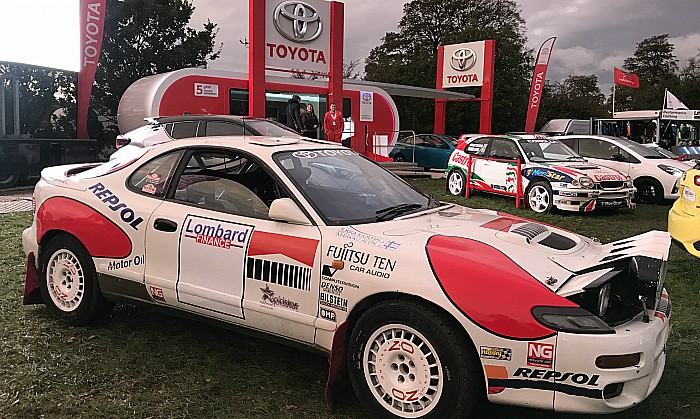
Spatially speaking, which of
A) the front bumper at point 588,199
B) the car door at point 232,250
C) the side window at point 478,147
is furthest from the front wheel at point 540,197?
the car door at point 232,250

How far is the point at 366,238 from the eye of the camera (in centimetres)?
337

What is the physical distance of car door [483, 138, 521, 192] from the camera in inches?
487

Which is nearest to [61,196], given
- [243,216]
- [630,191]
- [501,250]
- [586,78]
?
[243,216]

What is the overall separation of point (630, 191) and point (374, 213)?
907 centimetres

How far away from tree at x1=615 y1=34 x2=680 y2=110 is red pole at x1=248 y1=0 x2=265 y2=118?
144 ft

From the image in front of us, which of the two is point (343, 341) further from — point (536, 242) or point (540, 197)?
point (540, 197)

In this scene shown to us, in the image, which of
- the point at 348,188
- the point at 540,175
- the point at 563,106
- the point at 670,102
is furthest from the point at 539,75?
the point at 348,188

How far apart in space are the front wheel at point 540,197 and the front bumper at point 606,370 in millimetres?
8756

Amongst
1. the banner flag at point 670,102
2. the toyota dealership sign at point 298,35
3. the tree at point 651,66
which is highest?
the tree at point 651,66

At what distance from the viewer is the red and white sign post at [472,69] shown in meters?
25.8

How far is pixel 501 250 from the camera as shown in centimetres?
322

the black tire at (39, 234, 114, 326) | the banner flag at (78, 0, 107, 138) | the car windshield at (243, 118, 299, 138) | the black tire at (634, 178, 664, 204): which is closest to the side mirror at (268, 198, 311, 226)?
the black tire at (39, 234, 114, 326)

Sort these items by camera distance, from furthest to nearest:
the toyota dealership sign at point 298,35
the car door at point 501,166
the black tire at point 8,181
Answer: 1. the toyota dealership sign at point 298,35
2. the black tire at point 8,181
3. the car door at point 501,166

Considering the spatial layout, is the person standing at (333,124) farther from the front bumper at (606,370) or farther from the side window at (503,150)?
the front bumper at (606,370)
